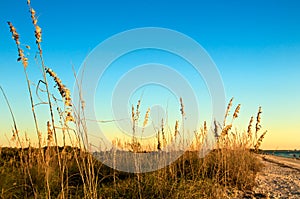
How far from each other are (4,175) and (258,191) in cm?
432

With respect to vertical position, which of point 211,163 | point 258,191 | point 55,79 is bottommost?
point 258,191

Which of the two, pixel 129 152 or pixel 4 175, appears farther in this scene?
pixel 129 152

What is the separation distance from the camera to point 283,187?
23.0ft

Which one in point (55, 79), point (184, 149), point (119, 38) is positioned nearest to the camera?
point (55, 79)

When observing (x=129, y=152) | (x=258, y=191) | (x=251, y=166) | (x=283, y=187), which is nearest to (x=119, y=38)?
(x=129, y=152)

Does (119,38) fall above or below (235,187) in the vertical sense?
above

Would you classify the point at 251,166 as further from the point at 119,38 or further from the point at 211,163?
the point at 119,38

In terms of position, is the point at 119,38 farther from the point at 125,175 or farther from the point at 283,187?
the point at 283,187

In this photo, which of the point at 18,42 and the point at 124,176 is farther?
the point at 124,176

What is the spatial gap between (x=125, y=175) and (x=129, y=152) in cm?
47

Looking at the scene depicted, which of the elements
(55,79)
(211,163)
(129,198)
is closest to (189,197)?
(129,198)

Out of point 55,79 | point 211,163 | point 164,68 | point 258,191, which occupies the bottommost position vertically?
point 258,191

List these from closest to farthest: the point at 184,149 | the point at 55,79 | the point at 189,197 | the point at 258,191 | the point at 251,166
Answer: the point at 55,79 → the point at 189,197 → the point at 258,191 → the point at 184,149 → the point at 251,166

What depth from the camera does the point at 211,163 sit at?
23.9 ft
